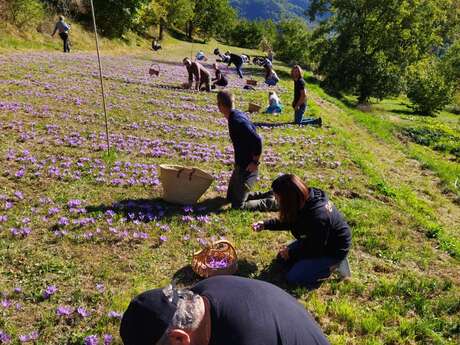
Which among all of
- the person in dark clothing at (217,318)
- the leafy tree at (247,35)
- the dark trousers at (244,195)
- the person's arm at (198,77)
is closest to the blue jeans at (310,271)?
the dark trousers at (244,195)

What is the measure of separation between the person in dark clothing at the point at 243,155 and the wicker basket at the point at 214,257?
2.20m

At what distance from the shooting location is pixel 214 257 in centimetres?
648

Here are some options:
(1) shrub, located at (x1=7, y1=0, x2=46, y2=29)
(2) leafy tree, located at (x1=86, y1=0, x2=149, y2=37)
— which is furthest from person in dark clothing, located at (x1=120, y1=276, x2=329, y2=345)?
(2) leafy tree, located at (x1=86, y1=0, x2=149, y2=37)

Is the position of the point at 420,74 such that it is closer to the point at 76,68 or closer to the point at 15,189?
the point at 76,68

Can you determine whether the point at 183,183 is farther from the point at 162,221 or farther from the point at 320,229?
the point at 320,229

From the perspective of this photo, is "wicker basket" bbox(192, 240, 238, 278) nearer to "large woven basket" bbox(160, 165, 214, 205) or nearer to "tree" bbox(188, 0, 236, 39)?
"large woven basket" bbox(160, 165, 214, 205)

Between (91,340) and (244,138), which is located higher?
(244,138)

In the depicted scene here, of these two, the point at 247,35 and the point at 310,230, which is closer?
the point at 310,230

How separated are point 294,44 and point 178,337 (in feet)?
223

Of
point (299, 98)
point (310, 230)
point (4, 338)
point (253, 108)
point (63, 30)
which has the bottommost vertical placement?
point (4, 338)

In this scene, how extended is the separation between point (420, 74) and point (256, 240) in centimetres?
3559

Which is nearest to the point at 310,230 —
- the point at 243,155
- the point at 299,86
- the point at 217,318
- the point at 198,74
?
the point at 243,155

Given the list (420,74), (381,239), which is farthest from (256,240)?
(420,74)

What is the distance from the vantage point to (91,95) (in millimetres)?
17312
